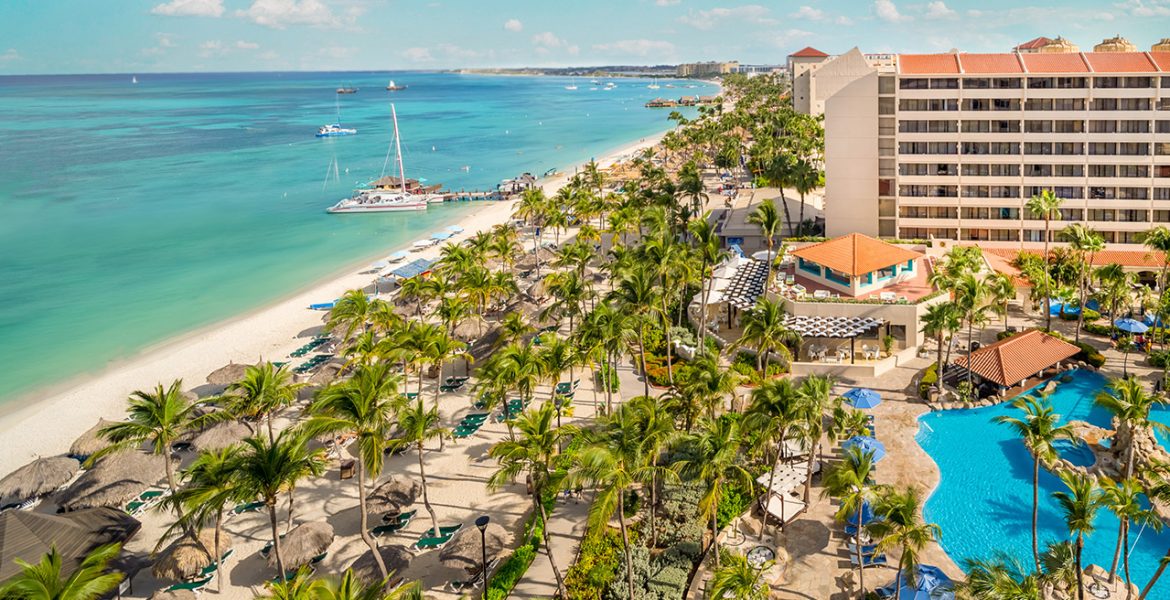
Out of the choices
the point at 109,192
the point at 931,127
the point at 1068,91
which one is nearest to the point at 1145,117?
the point at 1068,91

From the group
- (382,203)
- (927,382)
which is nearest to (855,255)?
(927,382)

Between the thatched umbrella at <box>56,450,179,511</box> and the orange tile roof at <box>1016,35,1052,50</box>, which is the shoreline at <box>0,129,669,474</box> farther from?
the orange tile roof at <box>1016,35,1052,50</box>

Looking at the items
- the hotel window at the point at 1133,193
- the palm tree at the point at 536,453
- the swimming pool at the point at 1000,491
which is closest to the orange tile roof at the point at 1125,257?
the hotel window at the point at 1133,193

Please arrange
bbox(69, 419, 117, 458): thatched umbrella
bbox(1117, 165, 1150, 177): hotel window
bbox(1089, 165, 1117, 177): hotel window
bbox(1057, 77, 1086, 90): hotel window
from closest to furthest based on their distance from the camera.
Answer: bbox(69, 419, 117, 458): thatched umbrella
bbox(1057, 77, 1086, 90): hotel window
bbox(1117, 165, 1150, 177): hotel window
bbox(1089, 165, 1117, 177): hotel window

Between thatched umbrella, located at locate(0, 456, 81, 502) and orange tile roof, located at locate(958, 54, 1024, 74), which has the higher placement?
orange tile roof, located at locate(958, 54, 1024, 74)

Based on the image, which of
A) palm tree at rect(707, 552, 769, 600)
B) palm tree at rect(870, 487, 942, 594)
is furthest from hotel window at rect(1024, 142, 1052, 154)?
palm tree at rect(707, 552, 769, 600)

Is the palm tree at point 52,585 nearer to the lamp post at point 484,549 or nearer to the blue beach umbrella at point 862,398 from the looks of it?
the lamp post at point 484,549

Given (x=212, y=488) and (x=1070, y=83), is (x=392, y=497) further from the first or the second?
(x=1070, y=83)
